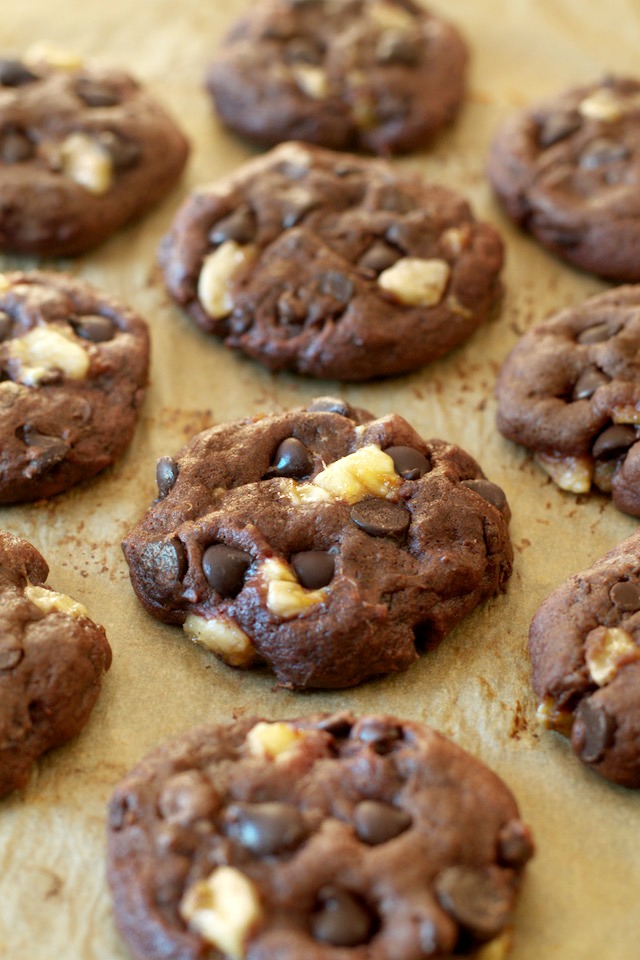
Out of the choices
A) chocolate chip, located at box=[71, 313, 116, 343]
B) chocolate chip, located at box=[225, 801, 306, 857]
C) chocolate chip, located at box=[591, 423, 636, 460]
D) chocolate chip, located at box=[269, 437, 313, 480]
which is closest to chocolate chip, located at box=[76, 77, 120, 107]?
chocolate chip, located at box=[71, 313, 116, 343]

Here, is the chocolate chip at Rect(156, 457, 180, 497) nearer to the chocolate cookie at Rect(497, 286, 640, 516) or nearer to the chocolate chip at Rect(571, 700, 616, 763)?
the chocolate cookie at Rect(497, 286, 640, 516)

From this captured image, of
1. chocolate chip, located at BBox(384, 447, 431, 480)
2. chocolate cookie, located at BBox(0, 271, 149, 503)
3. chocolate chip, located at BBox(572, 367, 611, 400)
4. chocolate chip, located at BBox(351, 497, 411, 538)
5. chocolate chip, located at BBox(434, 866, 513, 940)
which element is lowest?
chocolate cookie, located at BBox(0, 271, 149, 503)

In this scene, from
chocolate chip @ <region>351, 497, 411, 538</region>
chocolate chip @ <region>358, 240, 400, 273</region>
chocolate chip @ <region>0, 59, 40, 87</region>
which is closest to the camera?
chocolate chip @ <region>351, 497, 411, 538</region>

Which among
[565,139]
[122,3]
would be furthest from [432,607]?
[122,3]

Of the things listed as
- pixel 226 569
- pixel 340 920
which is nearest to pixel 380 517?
pixel 226 569

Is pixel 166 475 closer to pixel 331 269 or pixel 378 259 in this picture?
pixel 331 269

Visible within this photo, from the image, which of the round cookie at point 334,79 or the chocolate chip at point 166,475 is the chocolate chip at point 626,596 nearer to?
the chocolate chip at point 166,475

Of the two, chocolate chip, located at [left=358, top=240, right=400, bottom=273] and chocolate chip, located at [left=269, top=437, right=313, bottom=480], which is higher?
chocolate chip, located at [left=358, top=240, right=400, bottom=273]
